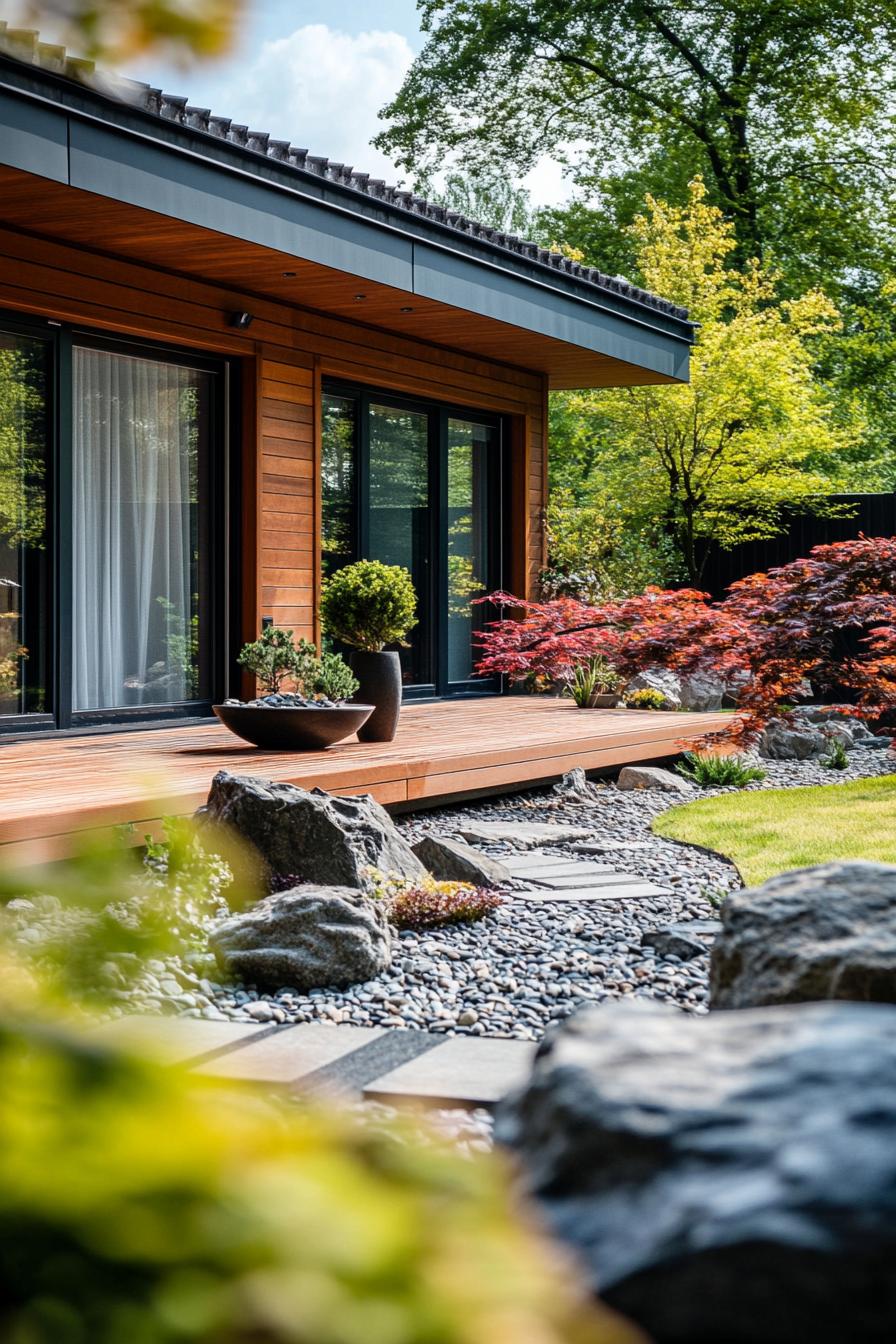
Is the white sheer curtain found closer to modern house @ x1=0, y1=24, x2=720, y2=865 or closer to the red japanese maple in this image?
modern house @ x1=0, y1=24, x2=720, y2=865

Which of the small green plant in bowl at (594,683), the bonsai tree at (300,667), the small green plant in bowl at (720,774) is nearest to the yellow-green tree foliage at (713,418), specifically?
the small green plant in bowl at (594,683)

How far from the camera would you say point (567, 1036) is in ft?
4.14

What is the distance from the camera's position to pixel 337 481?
9.28 metres

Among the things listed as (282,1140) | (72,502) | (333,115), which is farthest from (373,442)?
(333,115)

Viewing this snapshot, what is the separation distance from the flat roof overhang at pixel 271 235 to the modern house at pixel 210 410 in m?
0.02

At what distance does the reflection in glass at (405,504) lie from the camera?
31.9ft

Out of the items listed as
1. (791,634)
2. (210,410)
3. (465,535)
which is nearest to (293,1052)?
(791,634)

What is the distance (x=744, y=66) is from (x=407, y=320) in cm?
1528

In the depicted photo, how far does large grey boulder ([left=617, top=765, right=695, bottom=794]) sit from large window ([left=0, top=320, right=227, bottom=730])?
2.56m

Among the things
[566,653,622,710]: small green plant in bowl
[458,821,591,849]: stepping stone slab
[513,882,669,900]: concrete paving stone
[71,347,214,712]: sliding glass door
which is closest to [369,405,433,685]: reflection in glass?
[566,653,622,710]: small green plant in bowl

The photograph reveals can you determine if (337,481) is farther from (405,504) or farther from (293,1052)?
(293,1052)

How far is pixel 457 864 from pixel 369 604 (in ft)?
7.85

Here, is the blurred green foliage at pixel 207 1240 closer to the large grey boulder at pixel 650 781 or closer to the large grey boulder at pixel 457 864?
the large grey boulder at pixel 457 864

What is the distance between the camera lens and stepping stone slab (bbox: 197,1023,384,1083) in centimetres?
271
